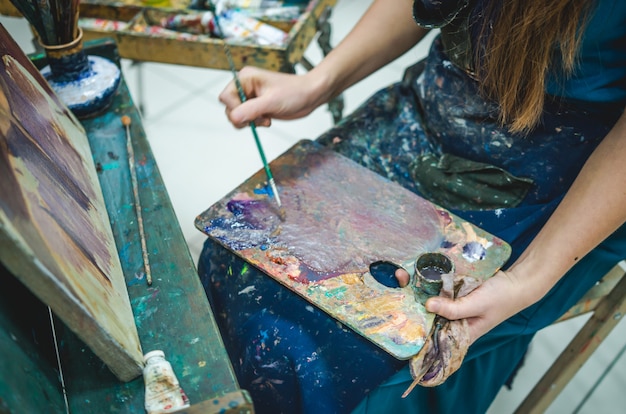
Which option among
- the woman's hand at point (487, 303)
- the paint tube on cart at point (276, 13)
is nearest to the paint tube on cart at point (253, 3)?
the paint tube on cart at point (276, 13)

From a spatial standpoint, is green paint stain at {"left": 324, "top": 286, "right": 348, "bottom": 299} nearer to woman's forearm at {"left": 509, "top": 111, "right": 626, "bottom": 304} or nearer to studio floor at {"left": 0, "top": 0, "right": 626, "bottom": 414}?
woman's forearm at {"left": 509, "top": 111, "right": 626, "bottom": 304}

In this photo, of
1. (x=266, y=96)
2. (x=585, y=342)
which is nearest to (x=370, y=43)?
(x=266, y=96)

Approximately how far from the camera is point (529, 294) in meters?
0.82

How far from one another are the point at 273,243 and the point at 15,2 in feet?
2.01

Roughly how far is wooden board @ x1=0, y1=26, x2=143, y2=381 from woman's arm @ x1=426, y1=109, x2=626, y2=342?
506 millimetres

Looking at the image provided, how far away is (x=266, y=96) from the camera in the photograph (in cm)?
100

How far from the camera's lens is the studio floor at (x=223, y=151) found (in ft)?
4.81

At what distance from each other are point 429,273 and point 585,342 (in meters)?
0.47

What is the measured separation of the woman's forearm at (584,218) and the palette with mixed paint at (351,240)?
59 mm

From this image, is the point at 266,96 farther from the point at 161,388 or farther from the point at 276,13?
the point at 276,13

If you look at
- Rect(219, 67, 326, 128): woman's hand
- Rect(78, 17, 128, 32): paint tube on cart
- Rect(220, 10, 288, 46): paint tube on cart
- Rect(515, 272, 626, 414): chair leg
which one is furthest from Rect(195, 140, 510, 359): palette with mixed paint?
Rect(78, 17, 128, 32): paint tube on cart

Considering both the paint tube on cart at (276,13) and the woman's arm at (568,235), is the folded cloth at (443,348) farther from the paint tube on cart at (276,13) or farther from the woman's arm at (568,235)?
the paint tube on cart at (276,13)

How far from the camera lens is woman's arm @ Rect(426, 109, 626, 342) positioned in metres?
0.79

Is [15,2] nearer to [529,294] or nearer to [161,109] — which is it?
[529,294]
